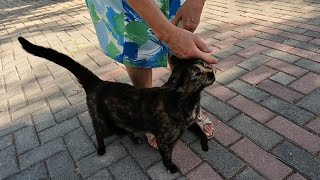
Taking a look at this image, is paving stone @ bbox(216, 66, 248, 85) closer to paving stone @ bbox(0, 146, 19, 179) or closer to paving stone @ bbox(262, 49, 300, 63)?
paving stone @ bbox(262, 49, 300, 63)

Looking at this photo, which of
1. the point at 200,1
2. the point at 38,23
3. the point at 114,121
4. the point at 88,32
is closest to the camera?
the point at 200,1

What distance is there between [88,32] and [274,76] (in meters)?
3.73

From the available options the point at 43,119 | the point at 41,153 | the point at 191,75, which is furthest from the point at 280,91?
the point at 43,119

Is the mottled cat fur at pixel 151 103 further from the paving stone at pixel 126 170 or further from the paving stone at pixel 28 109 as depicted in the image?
the paving stone at pixel 28 109

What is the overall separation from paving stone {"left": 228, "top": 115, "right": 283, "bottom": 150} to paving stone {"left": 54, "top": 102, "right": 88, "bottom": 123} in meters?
1.64

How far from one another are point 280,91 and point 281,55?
82 centimetres

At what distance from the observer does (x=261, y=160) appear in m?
2.42

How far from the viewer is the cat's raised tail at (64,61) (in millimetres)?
2346

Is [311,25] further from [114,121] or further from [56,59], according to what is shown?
[56,59]

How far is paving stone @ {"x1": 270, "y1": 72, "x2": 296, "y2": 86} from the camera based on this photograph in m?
3.31

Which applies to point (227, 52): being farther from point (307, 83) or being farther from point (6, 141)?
point (6, 141)

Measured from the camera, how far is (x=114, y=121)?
261 cm

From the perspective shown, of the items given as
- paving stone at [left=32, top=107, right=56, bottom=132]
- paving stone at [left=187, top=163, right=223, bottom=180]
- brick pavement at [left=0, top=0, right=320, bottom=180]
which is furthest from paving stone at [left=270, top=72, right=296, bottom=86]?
paving stone at [left=32, top=107, right=56, bottom=132]

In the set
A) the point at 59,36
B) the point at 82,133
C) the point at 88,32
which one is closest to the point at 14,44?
the point at 59,36
